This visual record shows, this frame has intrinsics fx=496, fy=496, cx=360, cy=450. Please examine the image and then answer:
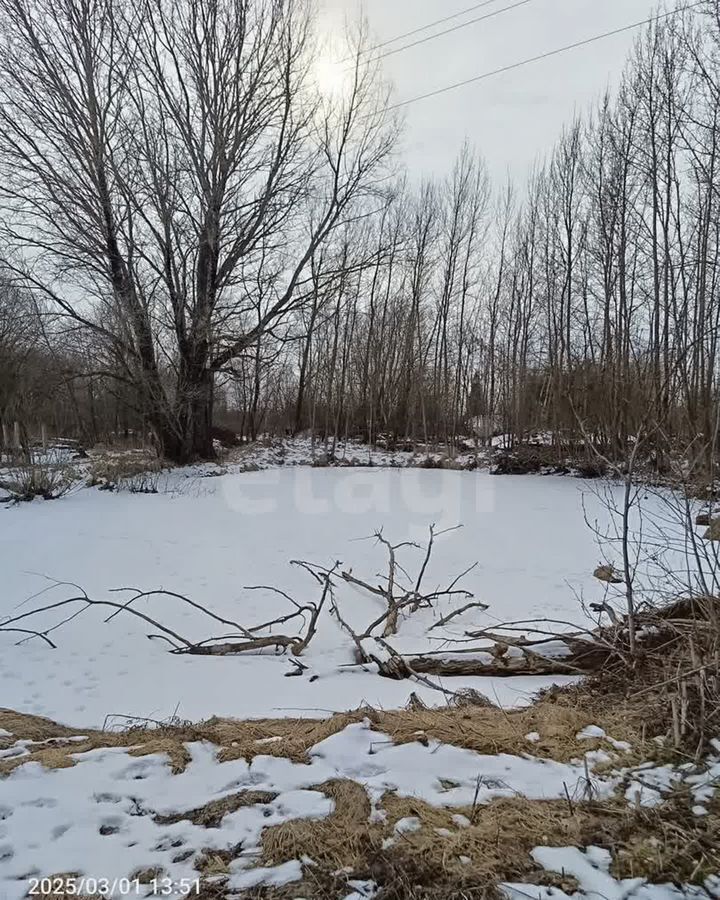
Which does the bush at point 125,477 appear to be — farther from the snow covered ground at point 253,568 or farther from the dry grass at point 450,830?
the dry grass at point 450,830

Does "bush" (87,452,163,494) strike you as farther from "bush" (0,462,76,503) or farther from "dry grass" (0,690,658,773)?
"dry grass" (0,690,658,773)

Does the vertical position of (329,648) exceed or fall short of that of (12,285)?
it falls short

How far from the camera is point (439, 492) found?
11477 mm

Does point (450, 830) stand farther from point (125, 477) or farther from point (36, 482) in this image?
point (125, 477)

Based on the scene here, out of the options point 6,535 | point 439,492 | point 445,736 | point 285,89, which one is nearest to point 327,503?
point 439,492

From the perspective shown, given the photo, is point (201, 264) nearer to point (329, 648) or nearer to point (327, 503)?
point (327, 503)

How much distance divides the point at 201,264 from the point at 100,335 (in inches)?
135

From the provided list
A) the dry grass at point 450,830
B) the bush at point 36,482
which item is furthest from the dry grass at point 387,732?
the bush at point 36,482

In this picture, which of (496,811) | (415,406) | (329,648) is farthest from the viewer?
(415,406)
